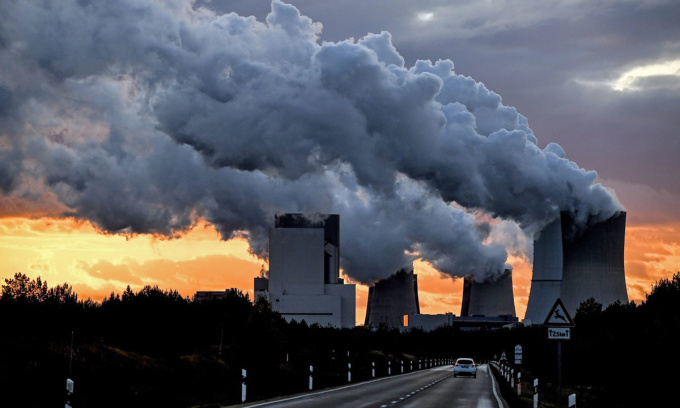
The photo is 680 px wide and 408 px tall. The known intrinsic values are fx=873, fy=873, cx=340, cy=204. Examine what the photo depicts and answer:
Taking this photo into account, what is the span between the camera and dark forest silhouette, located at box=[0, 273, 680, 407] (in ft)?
93.1

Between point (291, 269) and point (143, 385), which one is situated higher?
point (291, 269)

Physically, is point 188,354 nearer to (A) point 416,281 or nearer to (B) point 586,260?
(B) point 586,260

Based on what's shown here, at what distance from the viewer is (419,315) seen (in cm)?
19525

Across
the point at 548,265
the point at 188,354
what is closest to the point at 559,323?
the point at 188,354

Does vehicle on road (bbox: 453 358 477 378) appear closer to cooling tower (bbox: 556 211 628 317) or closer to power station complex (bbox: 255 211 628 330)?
power station complex (bbox: 255 211 628 330)

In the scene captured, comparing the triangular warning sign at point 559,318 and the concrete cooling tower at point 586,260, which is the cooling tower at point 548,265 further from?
the triangular warning sign at point 559,318

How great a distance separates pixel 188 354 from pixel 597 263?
54.7 metres

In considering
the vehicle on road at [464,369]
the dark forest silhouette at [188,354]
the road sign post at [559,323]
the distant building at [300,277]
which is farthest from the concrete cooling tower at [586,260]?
the road sign post at [559,323]

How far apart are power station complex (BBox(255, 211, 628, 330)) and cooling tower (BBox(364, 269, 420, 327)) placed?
19 centimetres

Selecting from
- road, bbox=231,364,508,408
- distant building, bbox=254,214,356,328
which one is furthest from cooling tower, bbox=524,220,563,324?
road, bbox=231,364,508,408

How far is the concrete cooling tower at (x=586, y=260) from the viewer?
9150 centimetres

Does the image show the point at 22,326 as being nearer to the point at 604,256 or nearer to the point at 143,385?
the point at 143,385

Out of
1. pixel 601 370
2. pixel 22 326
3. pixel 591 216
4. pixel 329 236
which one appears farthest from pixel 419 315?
pixel 22 326

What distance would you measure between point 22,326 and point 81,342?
20.6 feet
